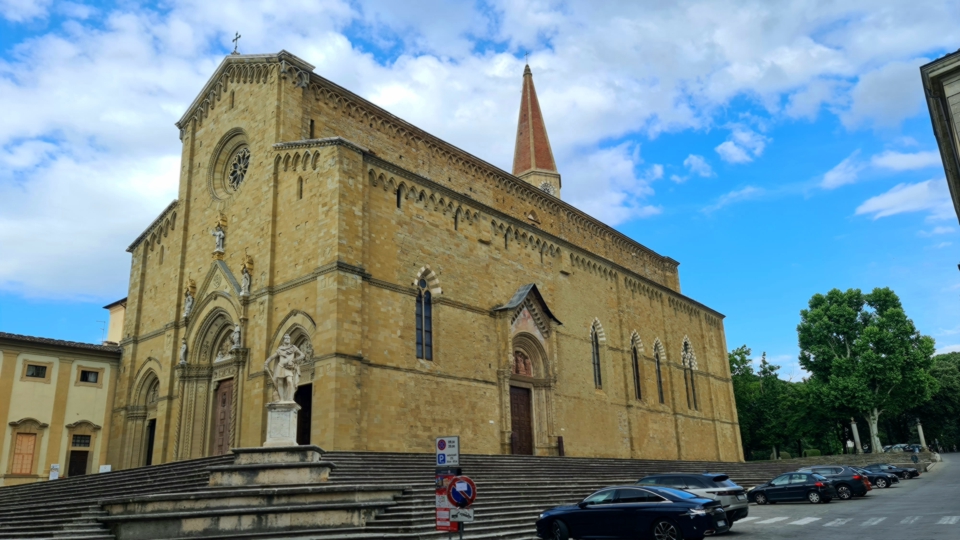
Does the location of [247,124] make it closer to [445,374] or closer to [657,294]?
[445,374]

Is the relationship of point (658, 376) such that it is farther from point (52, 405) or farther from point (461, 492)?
point (461, 492)

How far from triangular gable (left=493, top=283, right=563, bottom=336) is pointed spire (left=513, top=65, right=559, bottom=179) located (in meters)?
18.3

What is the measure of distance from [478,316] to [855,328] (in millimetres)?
34177

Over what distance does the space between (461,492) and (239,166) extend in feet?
70.4

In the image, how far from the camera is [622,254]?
42.3m

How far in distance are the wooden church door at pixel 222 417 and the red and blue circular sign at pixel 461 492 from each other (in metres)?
16.3

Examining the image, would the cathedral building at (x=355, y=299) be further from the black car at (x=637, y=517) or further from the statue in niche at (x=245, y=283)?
the black car at (x=637, y=517)

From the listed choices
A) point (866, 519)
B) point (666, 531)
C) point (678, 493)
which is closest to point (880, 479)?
point (866, 519)

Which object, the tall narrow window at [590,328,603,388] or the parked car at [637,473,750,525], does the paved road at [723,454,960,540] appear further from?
the tall narrow window at [590,328,603,388]

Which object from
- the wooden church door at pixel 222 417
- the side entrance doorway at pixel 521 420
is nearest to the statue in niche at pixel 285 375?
the wooden church door at pixel 222 417

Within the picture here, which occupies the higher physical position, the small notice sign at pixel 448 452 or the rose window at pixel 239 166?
the rose window at pixel 239 166

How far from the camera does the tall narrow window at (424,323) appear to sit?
24141mm

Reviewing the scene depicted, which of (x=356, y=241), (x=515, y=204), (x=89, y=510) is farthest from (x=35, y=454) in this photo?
(x=515, y=204)

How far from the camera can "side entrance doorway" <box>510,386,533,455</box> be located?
89.6 feet
